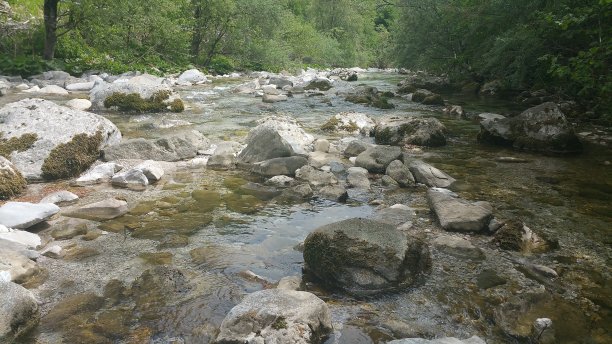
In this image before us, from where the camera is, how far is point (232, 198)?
689cm

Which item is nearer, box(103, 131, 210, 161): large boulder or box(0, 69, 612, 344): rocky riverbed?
box(0, 69, 612, 344): rocky riverbed

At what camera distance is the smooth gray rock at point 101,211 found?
587cm

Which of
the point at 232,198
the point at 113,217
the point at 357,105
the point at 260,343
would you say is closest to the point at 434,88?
the point at 357,105

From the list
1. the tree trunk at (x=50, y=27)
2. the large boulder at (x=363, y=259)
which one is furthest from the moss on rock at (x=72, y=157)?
the tree trunk at (x=50, y=27)

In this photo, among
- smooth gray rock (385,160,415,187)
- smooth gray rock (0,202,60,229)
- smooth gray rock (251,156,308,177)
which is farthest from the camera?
smooth gray rock (251,156,308,177)

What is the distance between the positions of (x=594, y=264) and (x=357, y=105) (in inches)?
499

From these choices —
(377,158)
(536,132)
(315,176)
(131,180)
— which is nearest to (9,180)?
(131,180)

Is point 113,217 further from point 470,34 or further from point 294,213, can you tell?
point 470,34

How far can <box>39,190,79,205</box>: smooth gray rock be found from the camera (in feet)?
20.5

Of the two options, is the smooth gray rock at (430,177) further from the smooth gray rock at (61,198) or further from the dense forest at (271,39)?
the smooth gray rock at (61,198)

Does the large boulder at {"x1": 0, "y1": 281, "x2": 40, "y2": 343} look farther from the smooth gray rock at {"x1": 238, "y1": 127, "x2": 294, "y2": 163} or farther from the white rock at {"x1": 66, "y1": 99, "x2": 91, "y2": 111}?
the white rock at {"x1": 66, "y1": 99, "x2": 91, "y2": 111}

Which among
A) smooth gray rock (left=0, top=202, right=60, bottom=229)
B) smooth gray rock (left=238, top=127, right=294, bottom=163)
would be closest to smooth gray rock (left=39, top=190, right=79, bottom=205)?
smooth gray rock (left=0, top=202, right=60, bottom=229)

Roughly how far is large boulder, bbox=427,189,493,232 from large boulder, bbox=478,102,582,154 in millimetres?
4722

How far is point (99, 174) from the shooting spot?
24.5 feet
